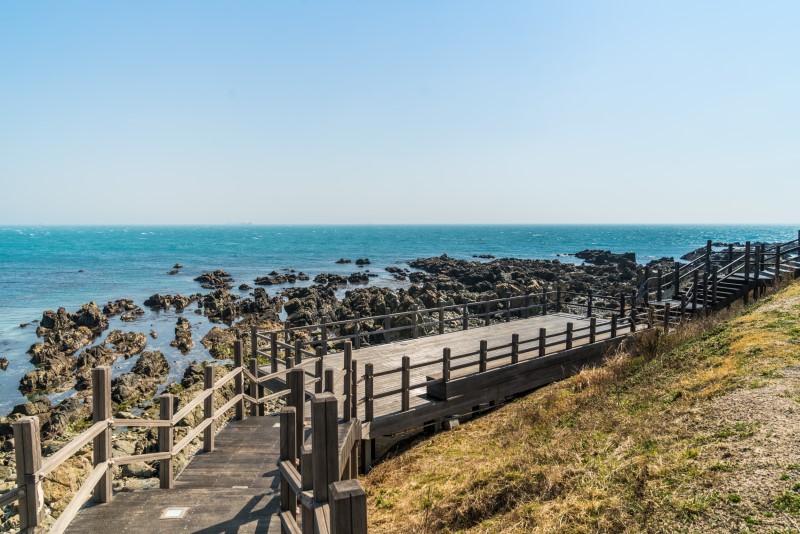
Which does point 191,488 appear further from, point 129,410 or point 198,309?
point 198,309

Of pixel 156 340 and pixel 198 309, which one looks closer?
pixel 156 340

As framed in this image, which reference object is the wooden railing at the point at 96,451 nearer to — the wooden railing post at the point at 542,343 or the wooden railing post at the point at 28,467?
the wooden railing post at the point at 28,467

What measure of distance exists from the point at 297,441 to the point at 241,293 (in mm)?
47974

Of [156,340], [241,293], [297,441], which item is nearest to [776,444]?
[297,441]

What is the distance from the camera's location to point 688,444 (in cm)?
655

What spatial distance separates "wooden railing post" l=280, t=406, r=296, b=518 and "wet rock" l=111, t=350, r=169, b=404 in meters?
17.6

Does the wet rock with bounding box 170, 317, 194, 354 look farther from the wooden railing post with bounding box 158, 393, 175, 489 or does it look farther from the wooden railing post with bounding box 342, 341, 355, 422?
the wooden railing post with bounding box 158, 393, 175, 489

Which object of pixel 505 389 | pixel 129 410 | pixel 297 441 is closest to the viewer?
pixel 297 441

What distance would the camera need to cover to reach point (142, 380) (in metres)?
21.3

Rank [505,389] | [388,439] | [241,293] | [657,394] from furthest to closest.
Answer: [241,293] < [505,389] < [388,439] < [657,394]

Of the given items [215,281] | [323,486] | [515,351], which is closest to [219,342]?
[515,351]

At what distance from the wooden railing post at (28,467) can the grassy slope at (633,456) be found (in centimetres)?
481

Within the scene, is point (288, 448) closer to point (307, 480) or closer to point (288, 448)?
point (288, 448)

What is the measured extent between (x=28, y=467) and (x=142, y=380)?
62.8 feet
